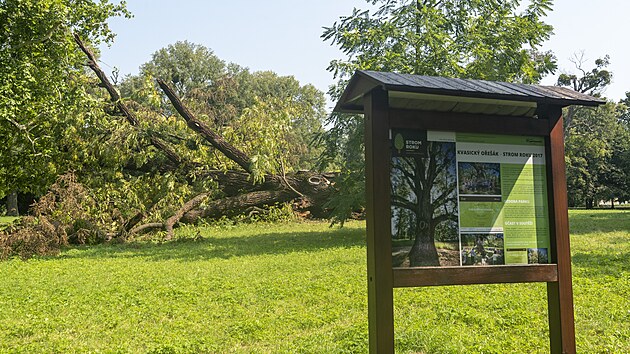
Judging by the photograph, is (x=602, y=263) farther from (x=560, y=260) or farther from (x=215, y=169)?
(x=215, y=169)

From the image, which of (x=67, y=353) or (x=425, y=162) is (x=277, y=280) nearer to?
(x=67, y=353)

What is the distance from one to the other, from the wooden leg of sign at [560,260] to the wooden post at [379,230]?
132cm

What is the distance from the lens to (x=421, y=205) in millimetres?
3484

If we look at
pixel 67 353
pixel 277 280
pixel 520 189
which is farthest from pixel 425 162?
pixel 277 280

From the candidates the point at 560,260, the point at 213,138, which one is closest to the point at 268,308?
the point at 560,260

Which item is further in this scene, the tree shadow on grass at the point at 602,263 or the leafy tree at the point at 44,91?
the leafy tree at the point at 44,91

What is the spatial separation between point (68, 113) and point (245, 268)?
25.4ft

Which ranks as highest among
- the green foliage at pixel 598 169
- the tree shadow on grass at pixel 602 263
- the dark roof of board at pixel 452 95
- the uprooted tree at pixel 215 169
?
the green foliage at pixel 598 169

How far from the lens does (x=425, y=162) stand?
11.5 ft

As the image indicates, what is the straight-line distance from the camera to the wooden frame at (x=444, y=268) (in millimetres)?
3348

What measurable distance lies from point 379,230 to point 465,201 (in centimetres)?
66

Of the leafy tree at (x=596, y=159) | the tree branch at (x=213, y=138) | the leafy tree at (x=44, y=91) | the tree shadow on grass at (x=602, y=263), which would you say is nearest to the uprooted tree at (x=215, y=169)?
the tree branch at (x=213, y=138)

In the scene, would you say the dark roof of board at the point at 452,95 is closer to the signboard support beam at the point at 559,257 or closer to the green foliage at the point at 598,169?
the signboard support beam at the point at 559,257

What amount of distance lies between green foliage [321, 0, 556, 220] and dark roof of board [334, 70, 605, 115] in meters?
7.63
